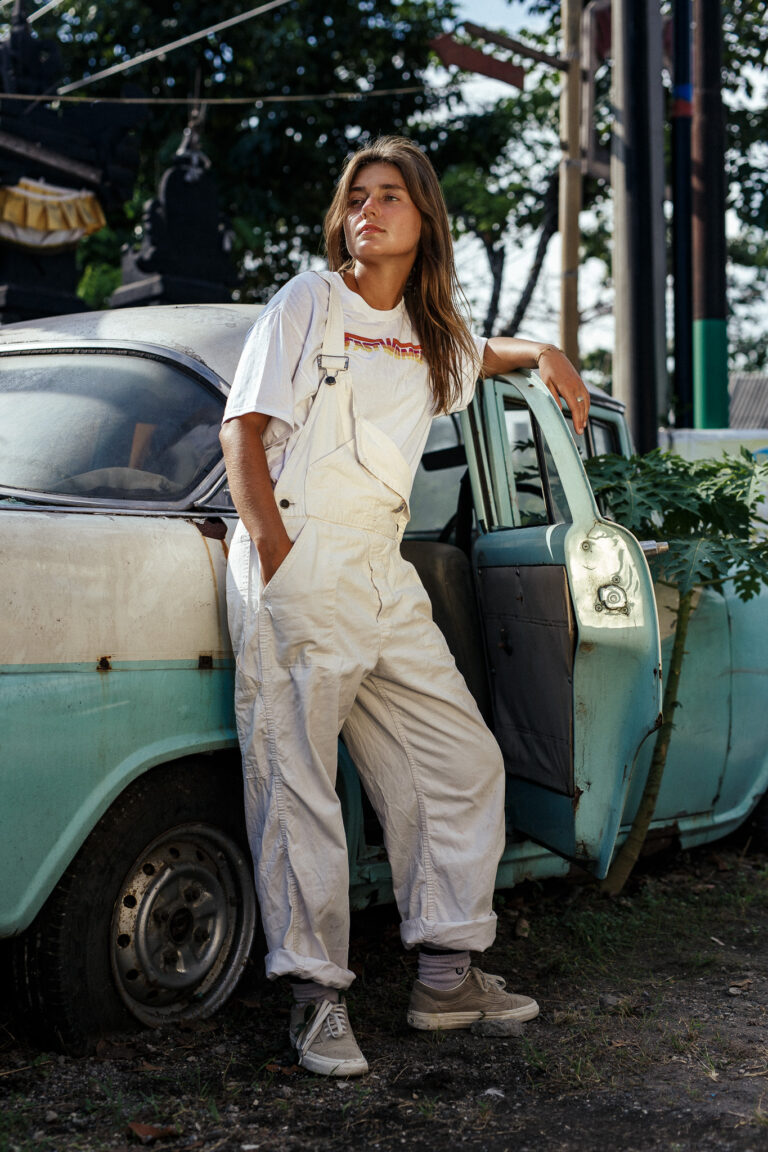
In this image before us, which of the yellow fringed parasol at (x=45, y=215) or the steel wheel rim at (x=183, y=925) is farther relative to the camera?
the yellow fringed parasol at (x=45, y=215)

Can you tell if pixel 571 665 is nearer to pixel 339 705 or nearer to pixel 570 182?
pixel 339 705

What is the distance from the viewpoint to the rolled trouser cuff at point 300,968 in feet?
9.36

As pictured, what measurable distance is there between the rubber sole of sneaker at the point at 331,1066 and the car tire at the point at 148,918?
360mm

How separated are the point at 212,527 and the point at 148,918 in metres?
0.95

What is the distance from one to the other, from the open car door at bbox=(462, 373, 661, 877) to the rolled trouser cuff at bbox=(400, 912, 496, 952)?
0.37 metres

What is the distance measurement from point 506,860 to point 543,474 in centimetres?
125

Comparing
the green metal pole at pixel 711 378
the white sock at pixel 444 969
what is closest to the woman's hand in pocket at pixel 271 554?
the white sock at pixel 444 969

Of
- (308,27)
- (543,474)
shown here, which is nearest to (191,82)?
(308,27)

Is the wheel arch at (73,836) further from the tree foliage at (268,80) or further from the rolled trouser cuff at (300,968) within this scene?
the tree foliage at (268,80)

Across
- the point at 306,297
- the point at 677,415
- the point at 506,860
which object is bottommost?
the point at 506,860

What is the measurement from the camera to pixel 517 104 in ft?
58.1

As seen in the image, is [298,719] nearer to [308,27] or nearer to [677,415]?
[677,415]

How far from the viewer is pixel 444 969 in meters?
3.14

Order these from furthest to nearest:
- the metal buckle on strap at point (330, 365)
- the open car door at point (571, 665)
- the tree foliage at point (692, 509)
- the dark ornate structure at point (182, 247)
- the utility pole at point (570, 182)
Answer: the dark ornate structure at point (182, 247) < the utility pole at point (570, 182) < the tree foliage at point (692, 509) < the open car door at point (571, 665) < the metal buckle on strap at point (330, 365)
